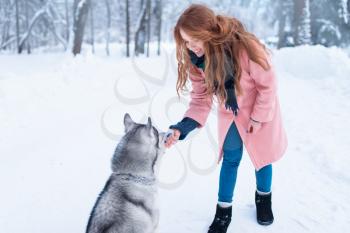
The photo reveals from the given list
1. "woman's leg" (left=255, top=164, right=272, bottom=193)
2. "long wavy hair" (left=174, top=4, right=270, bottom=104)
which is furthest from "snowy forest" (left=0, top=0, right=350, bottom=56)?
"woman's leg" (left=255, top=164, right=272, bottom=193)

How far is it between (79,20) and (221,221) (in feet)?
54.8

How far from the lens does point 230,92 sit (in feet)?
10.3

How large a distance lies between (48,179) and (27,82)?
215 inches

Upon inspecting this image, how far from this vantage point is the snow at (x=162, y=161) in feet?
12.6

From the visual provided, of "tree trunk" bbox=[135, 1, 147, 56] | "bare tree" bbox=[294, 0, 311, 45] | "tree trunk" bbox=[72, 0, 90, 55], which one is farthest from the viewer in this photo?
"tree trunk" bbox=[135, 1, 147, 56]

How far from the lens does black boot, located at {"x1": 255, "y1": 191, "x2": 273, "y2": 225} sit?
143 inches

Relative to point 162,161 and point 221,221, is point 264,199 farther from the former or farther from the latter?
point 162,161

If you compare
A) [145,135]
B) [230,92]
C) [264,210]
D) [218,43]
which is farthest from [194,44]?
[264,210]

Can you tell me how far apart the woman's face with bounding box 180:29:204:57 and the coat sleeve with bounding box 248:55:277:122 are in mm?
410

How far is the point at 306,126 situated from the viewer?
6.93m

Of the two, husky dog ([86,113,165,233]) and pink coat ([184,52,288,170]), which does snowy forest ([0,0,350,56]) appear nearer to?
pink coat ([184,52,288,170])

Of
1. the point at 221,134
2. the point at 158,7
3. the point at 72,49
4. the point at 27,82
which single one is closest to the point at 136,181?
the point at 221,134

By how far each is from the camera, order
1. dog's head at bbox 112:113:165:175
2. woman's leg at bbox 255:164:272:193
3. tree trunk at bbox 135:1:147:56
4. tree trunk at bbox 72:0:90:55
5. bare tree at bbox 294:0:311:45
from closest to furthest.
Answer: dog's head at bbox 112:113:165:175 < woman's leg at bbox 255:164:272:193 < tree trunk at bbox 72:0:90:55 < bare tree at bbox 294:0:311:45 < tree trunk at bbox 135:1:147:56

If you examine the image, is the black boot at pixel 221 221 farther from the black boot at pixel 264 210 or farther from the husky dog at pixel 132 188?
the husky dog at pixel 132 188
